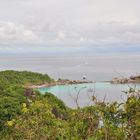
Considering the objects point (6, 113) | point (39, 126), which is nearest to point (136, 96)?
point (39, 126)

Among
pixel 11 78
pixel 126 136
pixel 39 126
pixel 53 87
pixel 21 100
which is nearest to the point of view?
pixel 126 136

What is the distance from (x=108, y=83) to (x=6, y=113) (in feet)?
147

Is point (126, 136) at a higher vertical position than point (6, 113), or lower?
higher

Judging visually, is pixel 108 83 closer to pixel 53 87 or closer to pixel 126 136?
pixel 53 87

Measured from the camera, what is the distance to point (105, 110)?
12.8 feet

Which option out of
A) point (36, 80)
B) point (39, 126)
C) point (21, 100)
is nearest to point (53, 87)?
point (36, 80)

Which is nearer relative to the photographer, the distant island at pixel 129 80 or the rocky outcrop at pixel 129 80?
Answer: the distant island at pixel 129 80

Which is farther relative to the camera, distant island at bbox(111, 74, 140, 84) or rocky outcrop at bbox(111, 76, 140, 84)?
rocky outcrop at bbox(111, 76, 140, 84)

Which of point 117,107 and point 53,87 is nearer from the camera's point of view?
point 117,107

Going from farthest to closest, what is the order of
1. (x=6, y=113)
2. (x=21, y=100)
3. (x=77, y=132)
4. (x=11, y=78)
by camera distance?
(x=11, y=78)
(x=21, y=100)
(x=6, y=113)
(x=77, y=132)

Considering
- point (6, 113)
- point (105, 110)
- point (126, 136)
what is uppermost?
point (105, 110)

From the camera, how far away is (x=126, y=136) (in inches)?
145

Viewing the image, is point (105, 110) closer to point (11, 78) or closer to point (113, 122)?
point (113, 122)

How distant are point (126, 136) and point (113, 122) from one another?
0.89 ft
